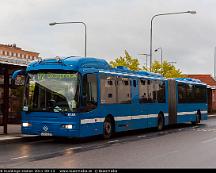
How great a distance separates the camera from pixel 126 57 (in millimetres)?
61938

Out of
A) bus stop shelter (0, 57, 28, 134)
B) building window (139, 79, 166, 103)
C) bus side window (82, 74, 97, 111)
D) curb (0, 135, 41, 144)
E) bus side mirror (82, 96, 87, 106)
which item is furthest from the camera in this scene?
building window (139, 79, 166, 103)

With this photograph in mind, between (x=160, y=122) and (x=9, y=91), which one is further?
(x=160, y=122)

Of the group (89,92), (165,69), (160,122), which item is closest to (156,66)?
(165,69)

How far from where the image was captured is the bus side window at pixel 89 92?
18.5 m

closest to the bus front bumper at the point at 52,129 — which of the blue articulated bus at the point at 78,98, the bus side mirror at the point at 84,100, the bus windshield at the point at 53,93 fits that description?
the blue articulated bus at the point at 78,98

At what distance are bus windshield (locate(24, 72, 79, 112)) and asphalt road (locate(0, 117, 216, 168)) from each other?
4.28ft

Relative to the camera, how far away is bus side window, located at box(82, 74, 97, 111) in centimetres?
1850

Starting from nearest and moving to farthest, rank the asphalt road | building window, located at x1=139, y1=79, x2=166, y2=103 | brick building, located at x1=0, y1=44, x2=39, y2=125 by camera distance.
→ 1. the asphalt road
2. brick building, located at x1=0, y1=44, x2=39, y2=125
3. building window, located at x1=139, y1=79, x2=166, y2=103

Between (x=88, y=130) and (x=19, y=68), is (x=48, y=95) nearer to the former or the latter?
(x=88, y=130)

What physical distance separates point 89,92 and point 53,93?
1.34 m

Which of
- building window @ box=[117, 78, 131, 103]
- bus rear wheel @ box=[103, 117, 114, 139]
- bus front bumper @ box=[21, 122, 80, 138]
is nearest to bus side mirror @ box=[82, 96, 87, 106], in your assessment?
bus front bumper @ box=[21, 122, 80, 138]

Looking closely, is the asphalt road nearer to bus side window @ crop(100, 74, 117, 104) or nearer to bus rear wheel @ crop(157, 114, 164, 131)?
bus side window @ crop(100, 74, 117, 104)

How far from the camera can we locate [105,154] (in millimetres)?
14859

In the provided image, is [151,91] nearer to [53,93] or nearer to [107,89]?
[107,89]
